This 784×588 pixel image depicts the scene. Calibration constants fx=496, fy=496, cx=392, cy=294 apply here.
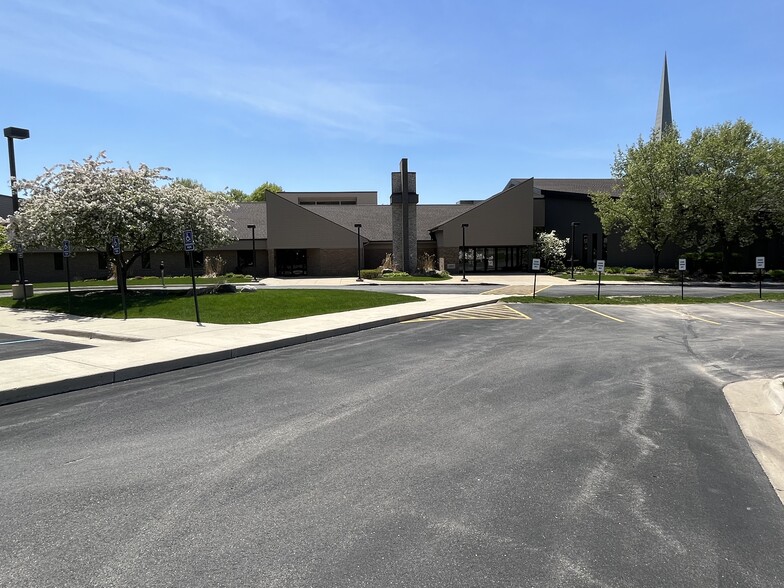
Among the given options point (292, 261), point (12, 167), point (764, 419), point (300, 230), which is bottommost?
point (764, 419)

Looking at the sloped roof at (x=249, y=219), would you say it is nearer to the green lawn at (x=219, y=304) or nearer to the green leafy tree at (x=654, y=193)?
the green lawn at (x=219, y=304)

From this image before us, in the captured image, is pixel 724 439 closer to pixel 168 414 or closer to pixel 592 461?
pixel 592 461

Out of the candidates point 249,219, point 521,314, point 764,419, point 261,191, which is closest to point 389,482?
point 764,419

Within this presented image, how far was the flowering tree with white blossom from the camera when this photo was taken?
17.8 metres

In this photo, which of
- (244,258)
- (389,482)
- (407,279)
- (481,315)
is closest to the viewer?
(389,482)

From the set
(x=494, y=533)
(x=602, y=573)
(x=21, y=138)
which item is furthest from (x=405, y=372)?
(x=21, y=138)

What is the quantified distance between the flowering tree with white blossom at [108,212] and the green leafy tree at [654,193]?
104ft

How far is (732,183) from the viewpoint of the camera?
3491cm

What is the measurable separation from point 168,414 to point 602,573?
5087 millimetres

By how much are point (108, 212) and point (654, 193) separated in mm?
36502

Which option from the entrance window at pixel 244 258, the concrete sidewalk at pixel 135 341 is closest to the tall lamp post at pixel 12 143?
the concrete sidewalk at pixel 135 341

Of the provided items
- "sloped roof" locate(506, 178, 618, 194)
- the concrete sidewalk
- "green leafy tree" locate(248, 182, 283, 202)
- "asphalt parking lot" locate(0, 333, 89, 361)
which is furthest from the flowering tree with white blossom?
"green leafy tree" locate(248, 182, 283, 202)

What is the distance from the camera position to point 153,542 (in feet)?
10.7

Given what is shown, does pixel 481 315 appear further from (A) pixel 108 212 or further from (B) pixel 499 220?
(B) pixel 499 220
